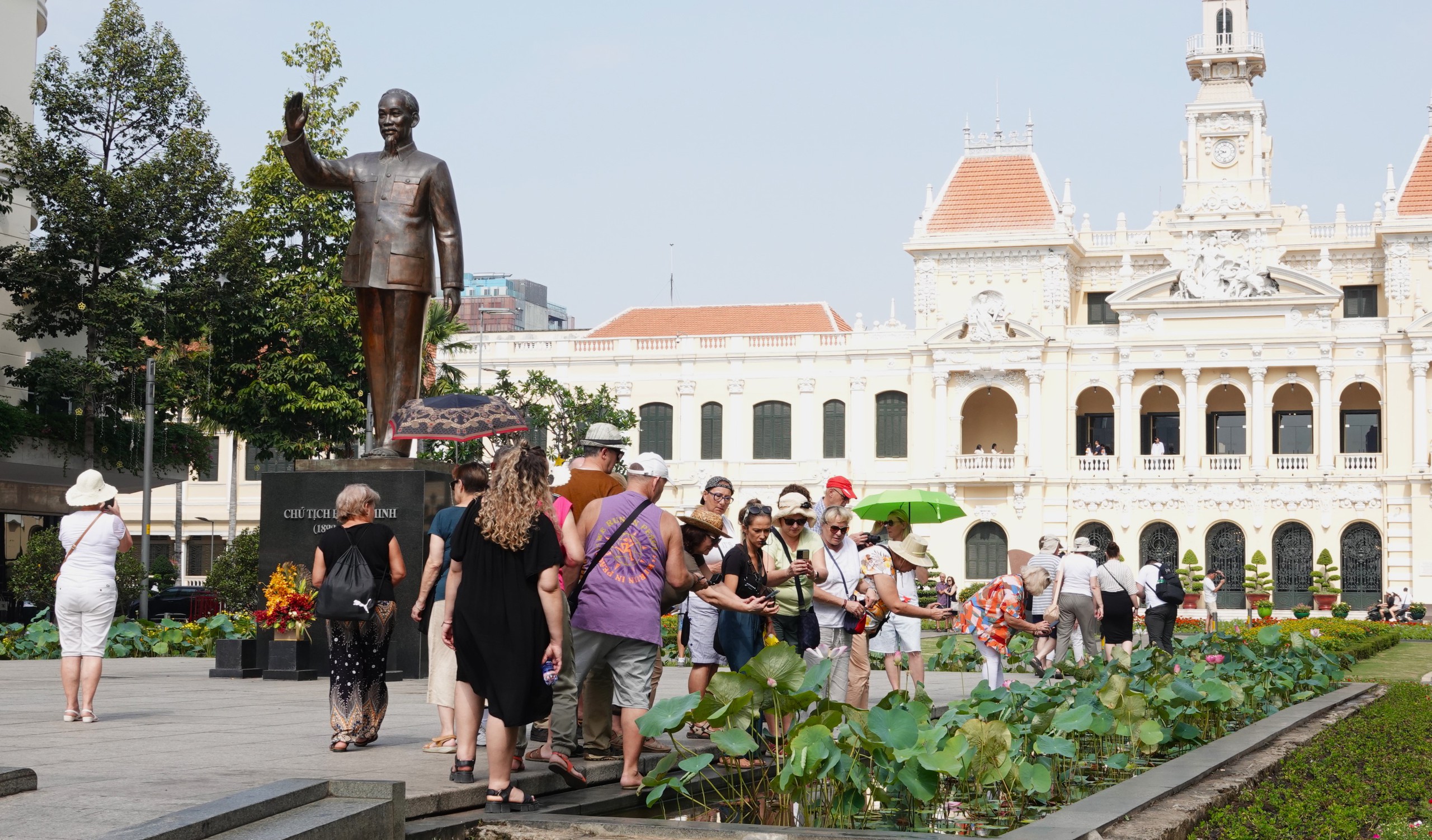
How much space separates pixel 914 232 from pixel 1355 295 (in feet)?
43.3

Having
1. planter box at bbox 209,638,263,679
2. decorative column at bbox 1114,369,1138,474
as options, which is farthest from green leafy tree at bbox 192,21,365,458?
decorative column at bbox 1114,369,1138,474

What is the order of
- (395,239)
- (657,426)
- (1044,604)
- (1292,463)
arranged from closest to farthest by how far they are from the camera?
(395,239), (1044,604), (1292,463), (657,426)

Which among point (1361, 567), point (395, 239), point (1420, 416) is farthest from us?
point (1361, 567)

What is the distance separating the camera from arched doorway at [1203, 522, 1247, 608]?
43.4m

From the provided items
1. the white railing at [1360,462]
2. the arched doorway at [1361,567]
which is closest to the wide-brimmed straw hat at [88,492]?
the arched doorway at [1361,567]

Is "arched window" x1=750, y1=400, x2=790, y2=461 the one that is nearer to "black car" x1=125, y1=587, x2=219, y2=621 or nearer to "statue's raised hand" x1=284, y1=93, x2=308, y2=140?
"black car" x1=125, y1=587, x2=219, y2=621

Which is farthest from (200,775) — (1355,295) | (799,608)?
(1355,295)

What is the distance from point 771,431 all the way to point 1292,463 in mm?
15114

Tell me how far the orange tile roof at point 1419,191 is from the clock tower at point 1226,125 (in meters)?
3.76

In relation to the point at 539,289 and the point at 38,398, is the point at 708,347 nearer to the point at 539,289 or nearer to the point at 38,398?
the point at 38,398

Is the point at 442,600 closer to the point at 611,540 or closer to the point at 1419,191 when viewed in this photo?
the point at 611,540

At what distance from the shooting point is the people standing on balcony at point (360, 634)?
7.94 metres

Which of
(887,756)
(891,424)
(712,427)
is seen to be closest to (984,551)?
(891,424)

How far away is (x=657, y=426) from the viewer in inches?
1937
